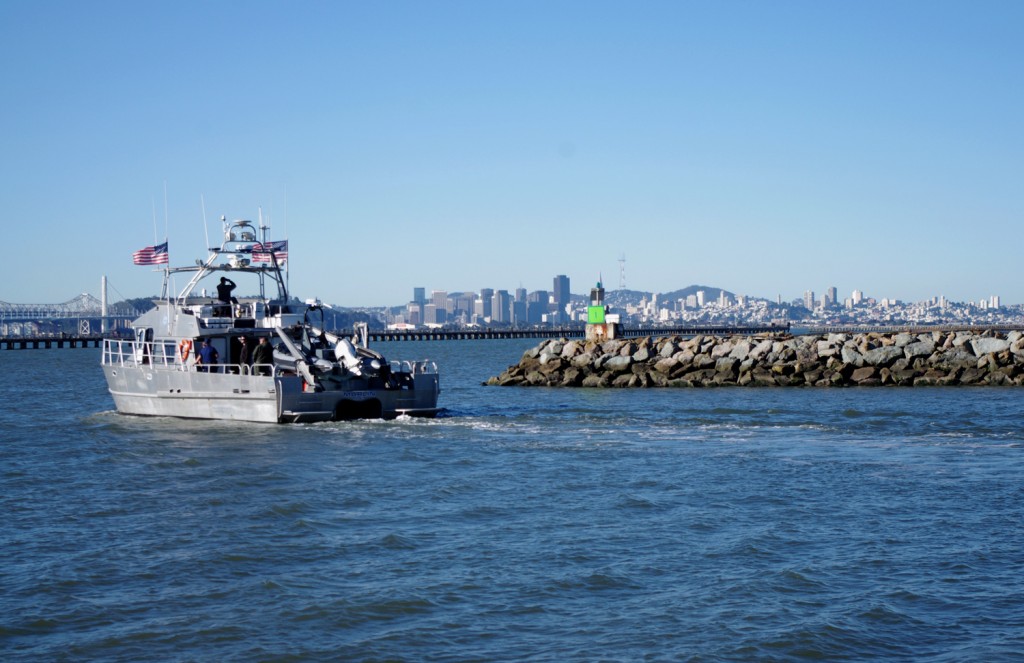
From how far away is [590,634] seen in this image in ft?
37.8

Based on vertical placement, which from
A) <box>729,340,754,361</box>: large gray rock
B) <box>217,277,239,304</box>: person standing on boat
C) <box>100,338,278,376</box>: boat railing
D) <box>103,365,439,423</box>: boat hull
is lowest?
<box>103,365,439,423</box>: boat hull

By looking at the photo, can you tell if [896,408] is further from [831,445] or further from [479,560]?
[479,560]

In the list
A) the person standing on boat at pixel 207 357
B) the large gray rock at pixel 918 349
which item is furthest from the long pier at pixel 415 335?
the person standing on boat at pixel 207 357

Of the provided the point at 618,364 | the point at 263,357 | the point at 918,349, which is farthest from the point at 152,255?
the point at 918,349

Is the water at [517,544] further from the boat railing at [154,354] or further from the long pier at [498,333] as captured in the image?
the long pier at [498,333]

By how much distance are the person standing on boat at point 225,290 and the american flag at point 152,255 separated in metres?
2.93

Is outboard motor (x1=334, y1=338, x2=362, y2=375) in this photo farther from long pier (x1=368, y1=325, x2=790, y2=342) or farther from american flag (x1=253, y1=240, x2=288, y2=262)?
long pier (x1=368, y1=325, x2=790, y2=342)

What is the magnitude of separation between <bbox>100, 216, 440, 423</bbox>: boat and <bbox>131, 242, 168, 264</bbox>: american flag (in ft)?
4.02

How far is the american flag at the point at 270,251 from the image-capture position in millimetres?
35219

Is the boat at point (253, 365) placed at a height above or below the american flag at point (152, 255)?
below

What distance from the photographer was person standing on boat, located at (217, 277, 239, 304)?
1367 inches

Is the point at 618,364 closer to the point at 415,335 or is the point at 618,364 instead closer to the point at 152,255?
the point at 152,255

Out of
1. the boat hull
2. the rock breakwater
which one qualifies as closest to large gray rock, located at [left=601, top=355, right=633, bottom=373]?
the rock breakwater

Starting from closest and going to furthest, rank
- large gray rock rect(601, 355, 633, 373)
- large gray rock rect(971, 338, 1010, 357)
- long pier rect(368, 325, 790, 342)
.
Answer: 1. large gray rock rect(971, 338, 1010, 357)
2. large gray rock rect(601, 355, 633, 373)
3. long pier rect(368, 325, 790, 342)
